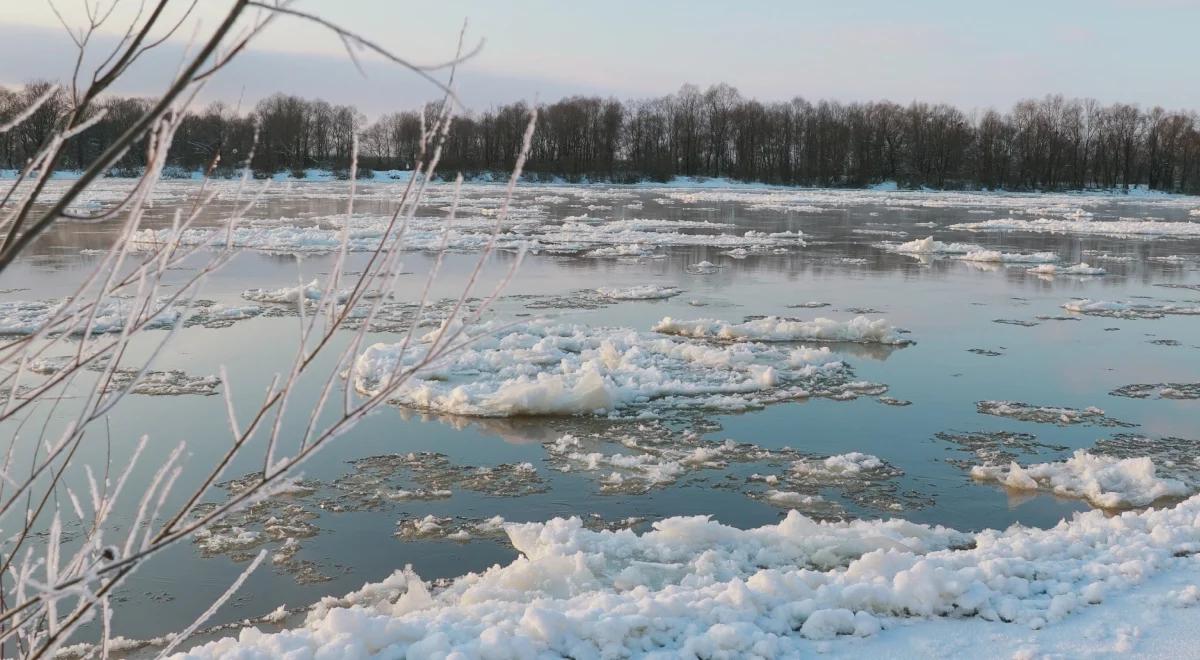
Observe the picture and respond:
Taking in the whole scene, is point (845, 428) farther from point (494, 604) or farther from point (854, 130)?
point (854, 130)

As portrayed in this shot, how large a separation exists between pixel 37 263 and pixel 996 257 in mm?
19086

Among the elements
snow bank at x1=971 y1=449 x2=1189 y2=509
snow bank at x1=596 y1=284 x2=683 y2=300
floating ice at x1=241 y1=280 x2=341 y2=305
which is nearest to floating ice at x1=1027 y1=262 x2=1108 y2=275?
snow bank at x1=596 y1=284 x2=683 y2=300

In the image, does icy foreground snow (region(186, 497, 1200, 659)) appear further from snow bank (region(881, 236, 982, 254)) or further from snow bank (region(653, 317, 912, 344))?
snow bank (region(881, 236, 982, 254))

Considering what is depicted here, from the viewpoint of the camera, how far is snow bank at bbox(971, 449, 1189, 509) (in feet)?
22.1

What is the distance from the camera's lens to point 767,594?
461cm

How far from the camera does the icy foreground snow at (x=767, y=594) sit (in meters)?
4.09

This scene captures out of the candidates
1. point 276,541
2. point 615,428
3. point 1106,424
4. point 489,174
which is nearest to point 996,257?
point 1106,424

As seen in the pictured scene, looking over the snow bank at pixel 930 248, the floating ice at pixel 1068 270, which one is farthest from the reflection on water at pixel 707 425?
the snow bank at pixel 930 248

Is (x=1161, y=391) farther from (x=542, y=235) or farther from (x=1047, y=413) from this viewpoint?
(x=542, y=235)

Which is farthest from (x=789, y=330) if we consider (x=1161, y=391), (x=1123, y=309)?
(x=1123, y=309)

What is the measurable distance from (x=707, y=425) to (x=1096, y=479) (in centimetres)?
299

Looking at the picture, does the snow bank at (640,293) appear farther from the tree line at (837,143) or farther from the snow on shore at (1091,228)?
the tree line at (837,143)

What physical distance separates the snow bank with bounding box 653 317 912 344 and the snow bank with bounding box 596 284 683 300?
9.20ft

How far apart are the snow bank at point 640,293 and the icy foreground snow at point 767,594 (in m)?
9.51
